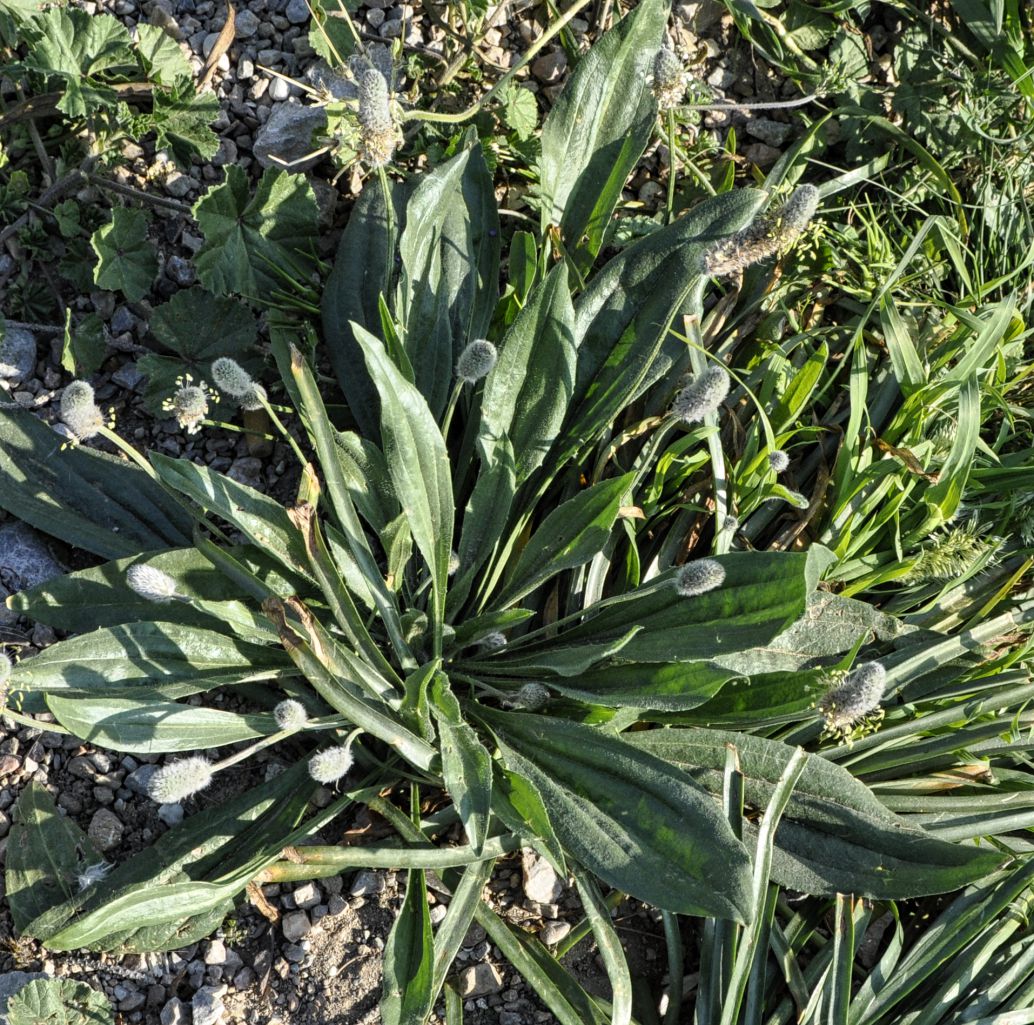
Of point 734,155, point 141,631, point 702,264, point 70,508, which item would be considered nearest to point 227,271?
point 70,508

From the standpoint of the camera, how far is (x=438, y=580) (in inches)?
91.4

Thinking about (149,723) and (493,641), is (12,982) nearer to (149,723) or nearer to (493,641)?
(149,723)

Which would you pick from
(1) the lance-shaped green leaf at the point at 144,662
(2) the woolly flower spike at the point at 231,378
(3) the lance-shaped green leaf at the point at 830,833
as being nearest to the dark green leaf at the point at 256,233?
(2) the woolly flower spike at the point at 231,378

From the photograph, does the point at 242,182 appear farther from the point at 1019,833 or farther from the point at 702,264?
the point at 1019,833

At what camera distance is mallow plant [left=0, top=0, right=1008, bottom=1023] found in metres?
2.09

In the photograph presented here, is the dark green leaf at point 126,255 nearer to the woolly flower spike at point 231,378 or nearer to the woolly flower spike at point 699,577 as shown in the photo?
the woolly flower spike at point 231,378

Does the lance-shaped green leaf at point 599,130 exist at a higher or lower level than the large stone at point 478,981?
higher

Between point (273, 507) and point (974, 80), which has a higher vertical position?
point (974, 80)

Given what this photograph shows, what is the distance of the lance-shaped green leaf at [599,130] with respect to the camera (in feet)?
8.36

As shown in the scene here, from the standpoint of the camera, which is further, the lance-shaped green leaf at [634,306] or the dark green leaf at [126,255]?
the dark green leaf at [126,255]

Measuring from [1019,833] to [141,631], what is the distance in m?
2.00

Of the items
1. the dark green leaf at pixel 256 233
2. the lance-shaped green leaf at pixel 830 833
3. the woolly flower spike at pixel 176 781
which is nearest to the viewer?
the woolly flower spike at pixel 176 781

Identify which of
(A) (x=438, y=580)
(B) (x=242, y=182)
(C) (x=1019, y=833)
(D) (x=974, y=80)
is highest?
(D) (x=974, y=80)

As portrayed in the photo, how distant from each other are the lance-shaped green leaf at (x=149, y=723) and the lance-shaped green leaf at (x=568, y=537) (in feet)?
1.98
